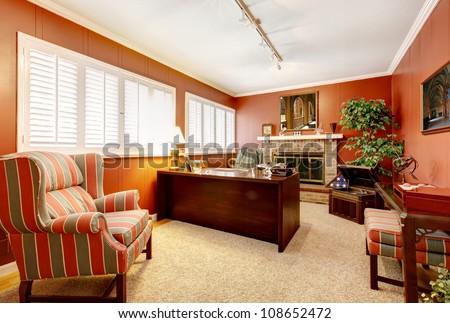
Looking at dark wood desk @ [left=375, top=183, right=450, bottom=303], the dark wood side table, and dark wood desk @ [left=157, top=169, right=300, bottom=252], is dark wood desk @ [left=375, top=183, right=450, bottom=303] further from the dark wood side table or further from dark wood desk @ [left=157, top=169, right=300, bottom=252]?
the dark wood side table

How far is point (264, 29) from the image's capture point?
110 inches

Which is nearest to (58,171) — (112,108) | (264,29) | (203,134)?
(112,108)

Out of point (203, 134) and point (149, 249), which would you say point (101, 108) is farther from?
point (203, 134)

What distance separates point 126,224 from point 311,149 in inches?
174

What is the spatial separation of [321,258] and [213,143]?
11.9 feet

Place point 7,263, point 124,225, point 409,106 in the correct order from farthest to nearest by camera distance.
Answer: point 409,106 → point 7,263 → point 124,225

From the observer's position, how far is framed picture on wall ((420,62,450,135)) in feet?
6.55

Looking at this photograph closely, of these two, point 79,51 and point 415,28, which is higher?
point 415,28

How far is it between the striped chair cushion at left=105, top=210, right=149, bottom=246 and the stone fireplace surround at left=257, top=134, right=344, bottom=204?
3.62m

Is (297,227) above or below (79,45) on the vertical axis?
below

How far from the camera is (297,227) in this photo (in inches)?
116
